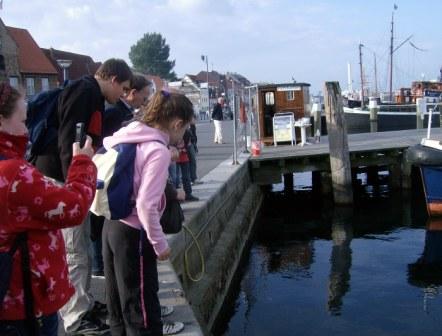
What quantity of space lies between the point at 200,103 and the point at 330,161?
62.6 m

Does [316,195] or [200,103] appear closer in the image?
[316,195]

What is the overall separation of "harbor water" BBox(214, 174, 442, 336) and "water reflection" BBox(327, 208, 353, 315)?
2 cm

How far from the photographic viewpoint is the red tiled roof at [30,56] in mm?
47688

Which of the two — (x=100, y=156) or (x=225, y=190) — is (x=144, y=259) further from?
(x=225, y=190)

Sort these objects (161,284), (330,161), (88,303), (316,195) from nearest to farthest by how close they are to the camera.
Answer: (88,303) → (161,284) → (330,161) → (316,195)

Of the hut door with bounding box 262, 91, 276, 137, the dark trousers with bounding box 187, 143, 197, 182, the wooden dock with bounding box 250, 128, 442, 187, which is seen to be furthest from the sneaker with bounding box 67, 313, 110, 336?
the hut door with bounding box 262, 91, 276, 137

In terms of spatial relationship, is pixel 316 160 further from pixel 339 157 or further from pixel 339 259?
pixel 339 259

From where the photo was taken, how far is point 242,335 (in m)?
7.20

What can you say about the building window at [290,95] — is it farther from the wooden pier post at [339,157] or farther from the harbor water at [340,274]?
the harbor water at [340,274]

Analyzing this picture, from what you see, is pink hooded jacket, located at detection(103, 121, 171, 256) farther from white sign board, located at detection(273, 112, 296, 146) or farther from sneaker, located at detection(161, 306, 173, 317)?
white sign board, located at detection(273, 112, 296, 146)

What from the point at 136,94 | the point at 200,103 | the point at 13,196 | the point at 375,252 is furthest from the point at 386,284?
the point at 200,103

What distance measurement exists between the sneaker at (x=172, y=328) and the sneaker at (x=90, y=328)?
1.38 feet

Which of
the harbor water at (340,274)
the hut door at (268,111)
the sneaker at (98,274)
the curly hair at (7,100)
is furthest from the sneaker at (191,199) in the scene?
the hut door at (268,111)

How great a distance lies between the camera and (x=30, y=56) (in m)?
49.8
